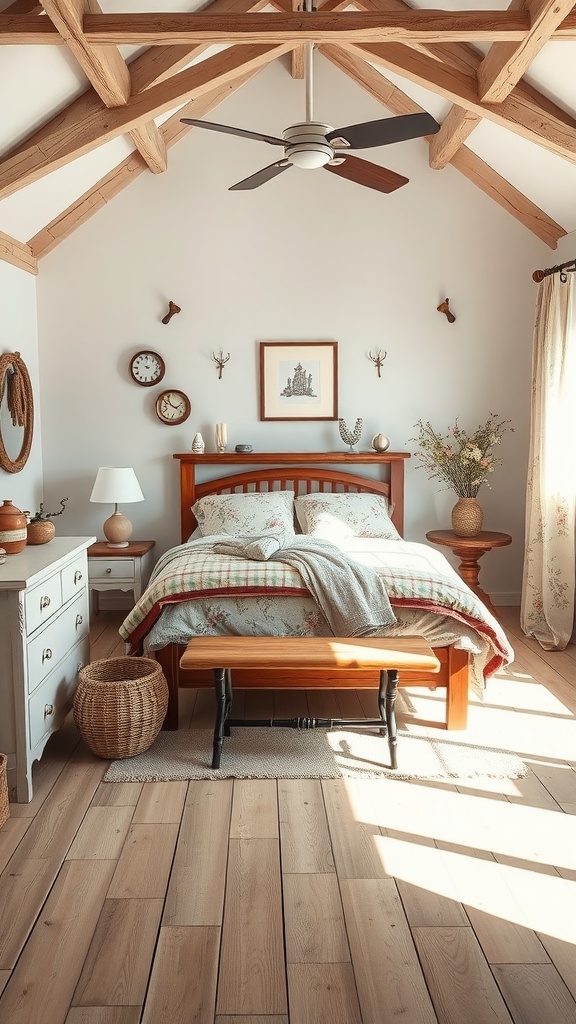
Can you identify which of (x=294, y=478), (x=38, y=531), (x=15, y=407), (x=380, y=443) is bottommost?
(x=38, y=531)

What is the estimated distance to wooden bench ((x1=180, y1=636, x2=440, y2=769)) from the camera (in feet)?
10.8

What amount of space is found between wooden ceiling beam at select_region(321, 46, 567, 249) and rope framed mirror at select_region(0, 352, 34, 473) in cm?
288

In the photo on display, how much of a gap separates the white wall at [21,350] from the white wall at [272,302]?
0.32 feet

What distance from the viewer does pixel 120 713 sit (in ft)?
11.0

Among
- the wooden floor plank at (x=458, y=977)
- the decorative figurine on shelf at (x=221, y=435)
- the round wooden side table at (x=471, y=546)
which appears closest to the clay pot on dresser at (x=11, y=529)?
the wooden floor plank at (x=458, y=977)

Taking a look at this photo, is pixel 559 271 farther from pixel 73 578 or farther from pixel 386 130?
pixel 73 578

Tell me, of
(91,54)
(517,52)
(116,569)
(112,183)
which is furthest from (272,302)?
(517,52)

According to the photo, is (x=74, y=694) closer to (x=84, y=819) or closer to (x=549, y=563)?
(x=84, y=819)

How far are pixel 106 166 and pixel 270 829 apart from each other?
4.24m

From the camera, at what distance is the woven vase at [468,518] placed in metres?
5.51

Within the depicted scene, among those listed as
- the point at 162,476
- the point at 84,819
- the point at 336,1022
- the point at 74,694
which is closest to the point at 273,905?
the point at 336,1022

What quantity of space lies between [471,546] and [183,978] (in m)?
3.72

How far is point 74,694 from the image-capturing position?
359 cm

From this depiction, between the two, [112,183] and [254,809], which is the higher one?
[112,183]
